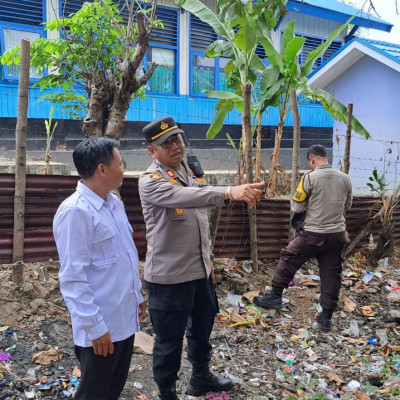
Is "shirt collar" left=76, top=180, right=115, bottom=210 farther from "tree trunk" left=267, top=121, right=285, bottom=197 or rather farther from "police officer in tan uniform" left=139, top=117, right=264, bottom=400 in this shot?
"tree trunk" left=267, top=121, right=285, bottom=197

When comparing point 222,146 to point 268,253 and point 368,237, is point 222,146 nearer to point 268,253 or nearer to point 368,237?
point 368,237

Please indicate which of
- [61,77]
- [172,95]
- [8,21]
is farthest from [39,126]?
[61,77]

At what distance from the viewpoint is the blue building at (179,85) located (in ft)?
30.4

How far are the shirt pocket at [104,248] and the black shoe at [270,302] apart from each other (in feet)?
10.2

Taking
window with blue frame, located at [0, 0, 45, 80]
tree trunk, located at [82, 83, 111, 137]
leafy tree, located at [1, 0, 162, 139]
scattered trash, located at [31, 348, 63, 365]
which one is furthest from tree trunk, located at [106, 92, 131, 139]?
window with blue frame, located at [0, 0, 45, 80]

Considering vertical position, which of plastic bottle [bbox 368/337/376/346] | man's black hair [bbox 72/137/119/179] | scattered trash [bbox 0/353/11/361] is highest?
man's black hair [bbox 72/137/119/179]

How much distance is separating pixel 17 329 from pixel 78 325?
2.08 m

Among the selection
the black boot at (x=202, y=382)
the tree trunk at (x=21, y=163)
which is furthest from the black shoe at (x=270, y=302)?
the tree trunk at (x=21, y=163)

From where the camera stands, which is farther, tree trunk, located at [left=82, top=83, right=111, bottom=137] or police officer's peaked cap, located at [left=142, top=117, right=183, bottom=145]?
tree trunk, located at [left=82, top=83, right=111, bottom=137]

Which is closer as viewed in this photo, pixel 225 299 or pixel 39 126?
pixel 225 299

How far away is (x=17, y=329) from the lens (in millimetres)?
Answer: 3746

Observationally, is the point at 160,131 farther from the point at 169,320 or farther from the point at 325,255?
the point at 325,255

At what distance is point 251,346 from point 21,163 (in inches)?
106

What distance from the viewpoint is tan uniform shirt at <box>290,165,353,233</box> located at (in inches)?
186
